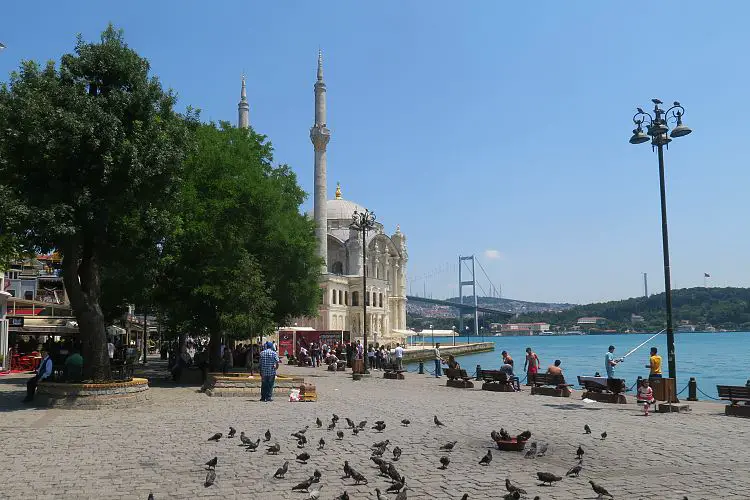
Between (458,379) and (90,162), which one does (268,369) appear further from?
(458,379)

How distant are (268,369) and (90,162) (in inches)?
238

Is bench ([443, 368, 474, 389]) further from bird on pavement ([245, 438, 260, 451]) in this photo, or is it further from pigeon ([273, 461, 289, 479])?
pigeon ([273, 461, 289, 479])

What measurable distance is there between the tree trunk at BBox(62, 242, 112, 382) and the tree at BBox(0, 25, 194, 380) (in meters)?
0.02

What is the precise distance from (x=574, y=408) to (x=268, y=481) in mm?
9441

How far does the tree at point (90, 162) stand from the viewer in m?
13.9

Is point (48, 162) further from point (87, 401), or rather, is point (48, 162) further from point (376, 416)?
point (376, 416)

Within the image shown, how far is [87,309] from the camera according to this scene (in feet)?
50.3

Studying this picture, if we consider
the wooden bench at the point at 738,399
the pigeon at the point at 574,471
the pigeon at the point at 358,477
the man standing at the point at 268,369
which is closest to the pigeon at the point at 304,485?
the pigeon at the point at 358,477

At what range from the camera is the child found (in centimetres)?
1398

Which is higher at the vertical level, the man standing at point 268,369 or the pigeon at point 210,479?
the man standing at point 268,369

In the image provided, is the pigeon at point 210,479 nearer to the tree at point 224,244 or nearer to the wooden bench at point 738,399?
the tree at point 224,244

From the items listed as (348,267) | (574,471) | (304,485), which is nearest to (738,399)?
(574,471)

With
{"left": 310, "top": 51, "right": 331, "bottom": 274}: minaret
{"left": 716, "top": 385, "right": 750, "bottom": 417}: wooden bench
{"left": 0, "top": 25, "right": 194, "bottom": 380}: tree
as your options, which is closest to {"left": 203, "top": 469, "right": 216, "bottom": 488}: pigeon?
{"left": 0, "top": 25, "right": 194, "bottom": 380}: tree

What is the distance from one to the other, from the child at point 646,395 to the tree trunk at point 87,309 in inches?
457
